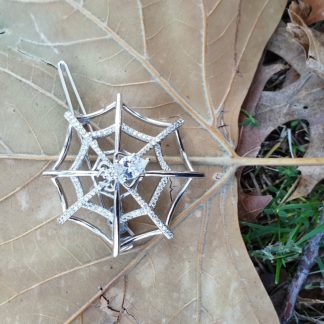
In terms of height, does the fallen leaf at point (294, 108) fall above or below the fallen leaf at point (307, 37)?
below

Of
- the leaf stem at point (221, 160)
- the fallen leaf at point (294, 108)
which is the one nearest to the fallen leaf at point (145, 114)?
the leaf stem at point (221, 160)

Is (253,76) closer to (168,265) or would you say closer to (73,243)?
(168,265)

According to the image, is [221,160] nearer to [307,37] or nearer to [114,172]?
[114,172]

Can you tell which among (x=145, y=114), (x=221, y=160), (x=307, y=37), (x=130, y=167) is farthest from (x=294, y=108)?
(x=130, y=167)

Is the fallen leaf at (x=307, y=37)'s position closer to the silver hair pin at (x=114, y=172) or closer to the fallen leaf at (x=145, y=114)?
the fallen leaf at (x=145, y=114)

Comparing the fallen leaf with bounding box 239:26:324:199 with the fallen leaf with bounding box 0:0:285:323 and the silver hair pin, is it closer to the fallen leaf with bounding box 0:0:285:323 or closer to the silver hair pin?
the fallen leaf with bounding box 0:0:285:323

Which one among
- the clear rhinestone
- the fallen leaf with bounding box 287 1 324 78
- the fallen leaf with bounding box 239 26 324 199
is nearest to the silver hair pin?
the clear rhinestone
